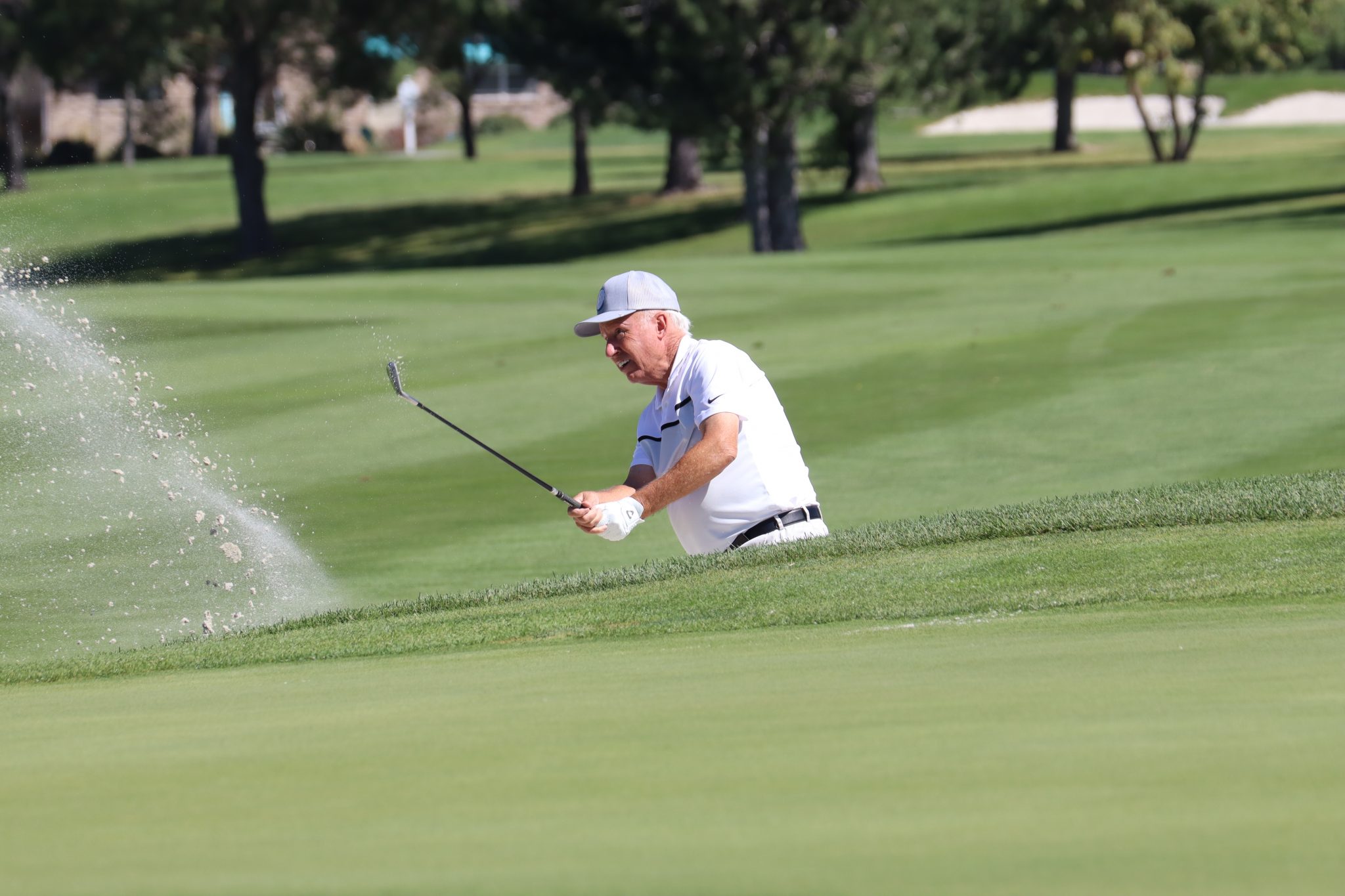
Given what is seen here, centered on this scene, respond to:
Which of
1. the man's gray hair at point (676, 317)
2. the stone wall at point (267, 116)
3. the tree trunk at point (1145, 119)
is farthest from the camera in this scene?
the stone wall at point (267, 116)

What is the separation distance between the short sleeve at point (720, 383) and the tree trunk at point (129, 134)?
69.4 meters

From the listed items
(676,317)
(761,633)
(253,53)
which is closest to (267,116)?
(253,53)

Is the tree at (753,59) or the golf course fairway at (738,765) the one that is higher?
the tree at (753,59)

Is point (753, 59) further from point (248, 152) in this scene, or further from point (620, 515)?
point (620, 515)

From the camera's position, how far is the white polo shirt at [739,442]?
688 centimetres

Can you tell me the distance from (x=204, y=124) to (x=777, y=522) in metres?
79.8

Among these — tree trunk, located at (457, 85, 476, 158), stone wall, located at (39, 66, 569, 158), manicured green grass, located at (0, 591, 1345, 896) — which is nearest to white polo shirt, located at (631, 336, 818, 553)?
manicured green grass, located at (0, 591, 1345, 896)

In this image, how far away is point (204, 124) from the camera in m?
82.8

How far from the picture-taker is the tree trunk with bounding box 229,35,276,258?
47.8 m

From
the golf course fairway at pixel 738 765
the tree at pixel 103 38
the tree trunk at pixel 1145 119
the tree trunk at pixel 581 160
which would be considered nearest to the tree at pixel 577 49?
the tree at pixel 103 38

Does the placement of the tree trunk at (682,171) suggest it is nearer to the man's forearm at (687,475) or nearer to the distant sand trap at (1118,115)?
the distant sand trap at (1118,115)

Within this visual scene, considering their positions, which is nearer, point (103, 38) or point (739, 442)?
point (739, 442)

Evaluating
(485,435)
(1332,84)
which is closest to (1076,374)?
(485,435)

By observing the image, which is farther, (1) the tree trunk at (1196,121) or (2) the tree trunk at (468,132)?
(2) the tree trunk at (468,132)
